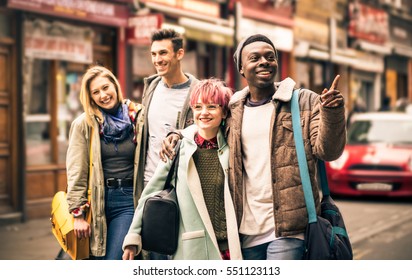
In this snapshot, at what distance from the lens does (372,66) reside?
2781 centimetres

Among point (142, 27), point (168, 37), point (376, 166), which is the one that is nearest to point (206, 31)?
point (142, 27)

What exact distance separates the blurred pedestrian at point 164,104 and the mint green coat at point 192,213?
71cm

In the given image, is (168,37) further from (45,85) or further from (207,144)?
(45,85)

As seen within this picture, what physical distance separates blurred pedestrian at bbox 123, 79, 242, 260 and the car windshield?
1028cm

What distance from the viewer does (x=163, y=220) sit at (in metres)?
4.22

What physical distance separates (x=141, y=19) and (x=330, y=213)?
921 centimetres

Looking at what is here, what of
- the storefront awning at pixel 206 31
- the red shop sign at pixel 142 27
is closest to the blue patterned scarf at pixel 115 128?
the red shop sign at pixel 142 27

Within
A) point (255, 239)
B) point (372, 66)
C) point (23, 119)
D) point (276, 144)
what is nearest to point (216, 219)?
point (255, 239)

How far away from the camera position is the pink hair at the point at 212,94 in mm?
4219

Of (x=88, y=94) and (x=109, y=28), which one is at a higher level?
(x=109, y=28)

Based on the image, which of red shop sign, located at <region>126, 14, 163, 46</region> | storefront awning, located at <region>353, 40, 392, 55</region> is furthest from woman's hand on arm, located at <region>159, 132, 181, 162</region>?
storefront awning, located at <region>353, 40, 392, 55</region>

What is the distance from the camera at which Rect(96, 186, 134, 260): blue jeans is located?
16.5 ft
